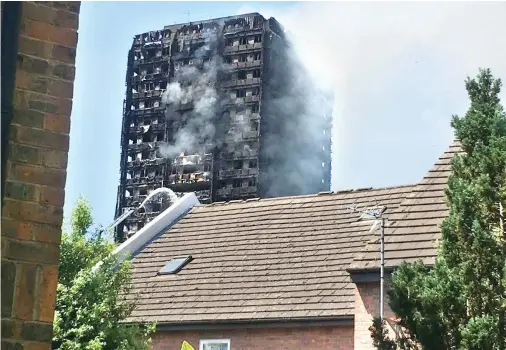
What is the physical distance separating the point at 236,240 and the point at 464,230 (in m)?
14.0

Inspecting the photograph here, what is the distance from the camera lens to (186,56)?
7606 cm

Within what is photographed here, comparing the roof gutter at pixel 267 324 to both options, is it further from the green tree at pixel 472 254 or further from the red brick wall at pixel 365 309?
the green tree at pixel 472 254

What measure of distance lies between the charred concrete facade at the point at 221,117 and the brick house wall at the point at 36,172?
2517 inches

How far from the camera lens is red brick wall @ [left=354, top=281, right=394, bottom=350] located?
16234 mm

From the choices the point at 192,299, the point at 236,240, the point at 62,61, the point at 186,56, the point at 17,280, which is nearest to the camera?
the point at 17,280

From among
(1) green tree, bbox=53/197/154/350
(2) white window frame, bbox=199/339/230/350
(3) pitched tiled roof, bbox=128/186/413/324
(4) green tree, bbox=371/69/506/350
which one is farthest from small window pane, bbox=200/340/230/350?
(4) green tree, bbox=371/69/506/350

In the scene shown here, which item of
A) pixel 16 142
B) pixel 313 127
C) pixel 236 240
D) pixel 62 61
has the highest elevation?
pixel 313 127

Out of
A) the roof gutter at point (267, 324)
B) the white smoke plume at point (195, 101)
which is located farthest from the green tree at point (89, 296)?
the white smoke plume at point (195, 101)

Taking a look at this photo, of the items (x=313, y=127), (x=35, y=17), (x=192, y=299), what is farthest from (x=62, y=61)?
(x=313, y=127)

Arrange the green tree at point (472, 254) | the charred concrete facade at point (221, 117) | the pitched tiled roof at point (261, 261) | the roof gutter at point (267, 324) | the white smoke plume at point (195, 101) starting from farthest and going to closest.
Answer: the white smoke plume at point (195, 101)
the charred concrete facade at point (221, 117)
the pitched tiled roof at point (261, 261)
the roof gutter at point (267, 324)
the green tree at point (472, 254)

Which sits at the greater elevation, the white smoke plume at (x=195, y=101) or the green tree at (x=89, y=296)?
the white smoke plume at (x=195, y=101)

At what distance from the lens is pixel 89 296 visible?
16.5 m

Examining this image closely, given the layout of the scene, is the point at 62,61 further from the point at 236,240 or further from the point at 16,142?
the point at 236,240

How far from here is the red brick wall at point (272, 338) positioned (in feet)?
59.8
